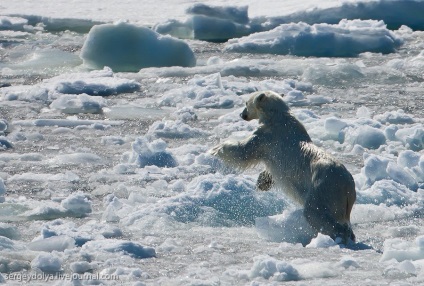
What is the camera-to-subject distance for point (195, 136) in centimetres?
782

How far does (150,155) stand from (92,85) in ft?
9.93

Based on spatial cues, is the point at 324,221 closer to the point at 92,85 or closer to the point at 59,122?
the point at 59,122

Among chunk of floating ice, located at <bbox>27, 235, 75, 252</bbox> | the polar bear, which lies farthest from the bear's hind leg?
chunk of floating ice, located at <bbox>27, 235, 75, 252</bbox>

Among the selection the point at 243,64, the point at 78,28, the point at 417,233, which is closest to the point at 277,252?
the point at 417,233

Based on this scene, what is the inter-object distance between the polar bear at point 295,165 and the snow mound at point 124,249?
0.99 m

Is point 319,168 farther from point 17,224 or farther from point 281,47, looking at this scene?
point 281,47

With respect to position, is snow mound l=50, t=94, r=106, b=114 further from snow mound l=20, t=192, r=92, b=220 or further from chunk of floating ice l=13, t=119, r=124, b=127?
snow mound l=20, t=192, r=92, b=220

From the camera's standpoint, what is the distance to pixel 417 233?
5.29 m

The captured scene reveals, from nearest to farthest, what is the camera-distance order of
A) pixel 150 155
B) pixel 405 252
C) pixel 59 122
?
pixel 405 252
pixel 150 155
pixel 59 122

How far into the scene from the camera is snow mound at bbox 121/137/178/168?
6.82 meters

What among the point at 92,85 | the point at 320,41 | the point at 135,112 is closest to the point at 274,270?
the point at 135,112

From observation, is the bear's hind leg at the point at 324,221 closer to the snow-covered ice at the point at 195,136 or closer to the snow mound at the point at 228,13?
the snow-covered ice at the point at 195,136

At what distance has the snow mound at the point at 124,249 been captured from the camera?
192 inches

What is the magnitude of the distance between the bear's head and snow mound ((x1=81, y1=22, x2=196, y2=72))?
4829 mm
